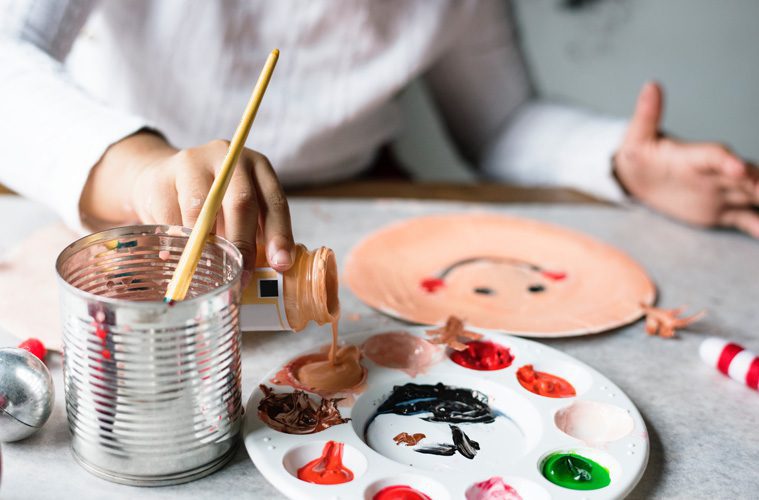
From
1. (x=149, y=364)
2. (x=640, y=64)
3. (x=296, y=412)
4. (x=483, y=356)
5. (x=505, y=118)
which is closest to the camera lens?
(x=149, y=364)

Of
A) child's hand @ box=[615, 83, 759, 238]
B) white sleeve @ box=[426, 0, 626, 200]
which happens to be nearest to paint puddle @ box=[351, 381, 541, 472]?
child's hand @ box=[615, 83, 759, 238]

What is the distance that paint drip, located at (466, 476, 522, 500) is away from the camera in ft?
1.65

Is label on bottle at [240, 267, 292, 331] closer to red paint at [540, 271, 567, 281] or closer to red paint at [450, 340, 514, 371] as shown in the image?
red paint at [450, 340, 514, 371]

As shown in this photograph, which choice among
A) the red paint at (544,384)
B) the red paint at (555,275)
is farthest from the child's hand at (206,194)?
the red paint at (555,275)

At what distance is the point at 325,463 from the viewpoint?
52 centimetres

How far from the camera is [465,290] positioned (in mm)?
812

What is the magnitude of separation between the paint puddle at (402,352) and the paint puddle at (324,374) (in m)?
0.03

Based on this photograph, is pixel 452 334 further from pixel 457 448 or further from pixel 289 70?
pixel 289 70

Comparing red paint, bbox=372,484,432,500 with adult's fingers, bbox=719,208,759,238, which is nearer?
red paint, bbox=372,484,432,500

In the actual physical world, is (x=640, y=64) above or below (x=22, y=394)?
above

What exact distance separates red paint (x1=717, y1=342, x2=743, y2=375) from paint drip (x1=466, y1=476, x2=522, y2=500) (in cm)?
28

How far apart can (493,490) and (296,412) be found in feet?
0.50

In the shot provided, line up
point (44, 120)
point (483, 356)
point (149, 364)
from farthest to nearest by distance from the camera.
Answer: point (44, 120) → point (483, 356) → point (149, 364)

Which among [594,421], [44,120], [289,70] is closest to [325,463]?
[594,421]
